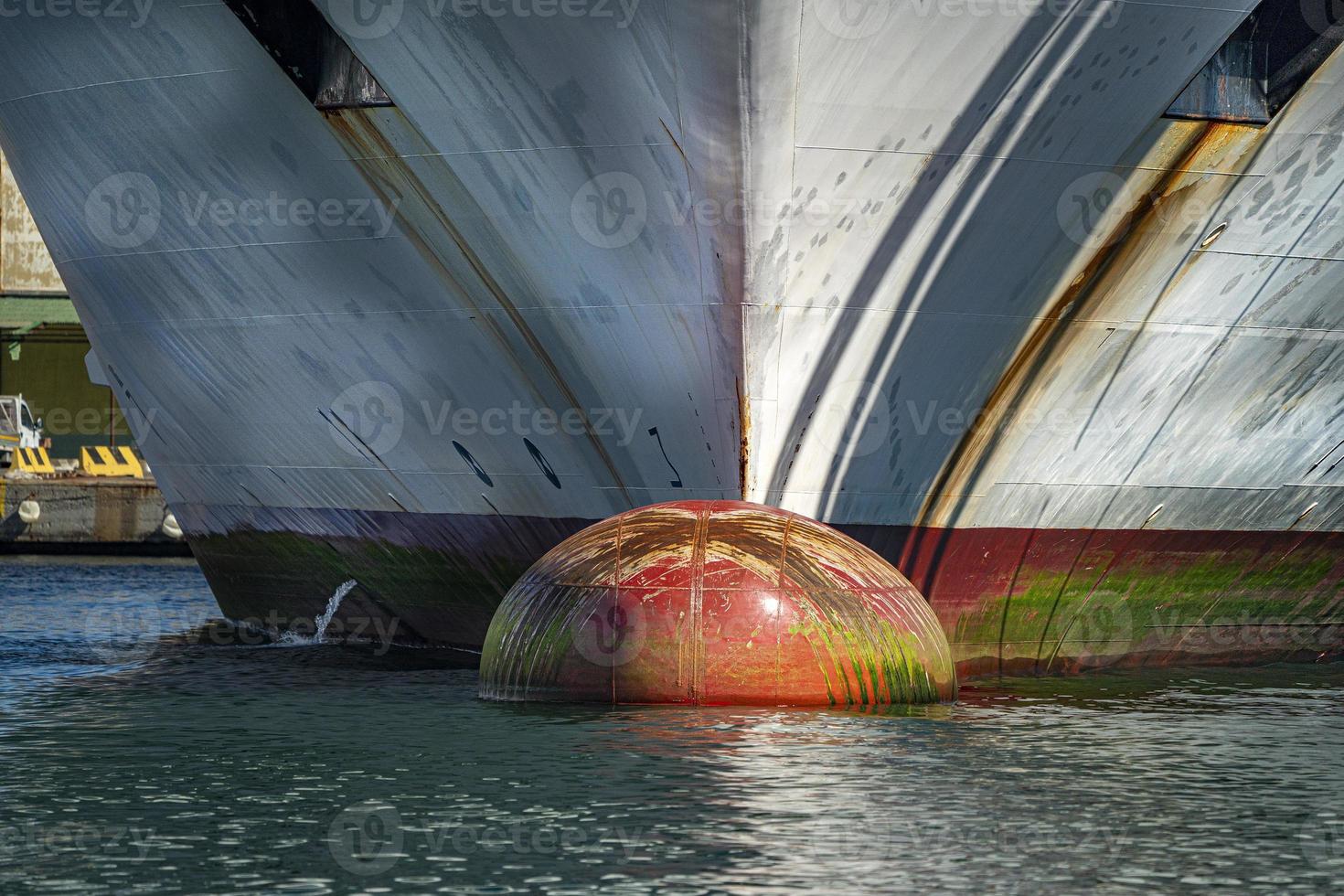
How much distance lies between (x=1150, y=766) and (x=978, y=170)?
163 inches

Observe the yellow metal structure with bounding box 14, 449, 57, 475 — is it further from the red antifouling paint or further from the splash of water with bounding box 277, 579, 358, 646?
the red antifouling paint

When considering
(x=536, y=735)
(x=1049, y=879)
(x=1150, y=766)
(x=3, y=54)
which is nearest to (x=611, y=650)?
(x=536, y=735)

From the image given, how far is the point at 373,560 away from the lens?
16422mm

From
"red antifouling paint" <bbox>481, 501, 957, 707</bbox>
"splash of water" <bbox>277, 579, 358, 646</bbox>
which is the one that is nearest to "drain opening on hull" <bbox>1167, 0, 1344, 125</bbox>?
"red antifouling paint" <bbox>481, 501, 957, 707</bbox>

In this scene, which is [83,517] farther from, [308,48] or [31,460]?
[308,48]

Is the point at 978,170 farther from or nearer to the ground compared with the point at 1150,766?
farther from the ground

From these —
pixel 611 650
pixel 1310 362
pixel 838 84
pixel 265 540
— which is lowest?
pixel 611 650

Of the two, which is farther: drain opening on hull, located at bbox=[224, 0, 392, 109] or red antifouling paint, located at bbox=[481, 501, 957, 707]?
drain opening on hull, located at bbox=[224, 0, 392, 109]

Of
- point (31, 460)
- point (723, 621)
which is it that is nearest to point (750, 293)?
point (723, 621)

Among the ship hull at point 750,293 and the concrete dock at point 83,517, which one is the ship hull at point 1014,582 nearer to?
the ship hull at point 750,293

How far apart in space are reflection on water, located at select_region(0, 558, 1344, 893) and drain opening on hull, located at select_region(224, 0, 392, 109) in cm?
413

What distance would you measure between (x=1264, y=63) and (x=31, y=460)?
3275cm

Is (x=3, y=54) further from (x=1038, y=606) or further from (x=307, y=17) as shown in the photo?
(x=1038, y=606)

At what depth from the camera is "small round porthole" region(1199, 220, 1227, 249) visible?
1372 cm
